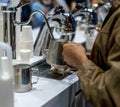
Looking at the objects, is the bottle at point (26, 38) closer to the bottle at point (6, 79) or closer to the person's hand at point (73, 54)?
the person's hand at point (73, 54)

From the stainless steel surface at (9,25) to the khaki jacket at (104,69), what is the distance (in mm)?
431

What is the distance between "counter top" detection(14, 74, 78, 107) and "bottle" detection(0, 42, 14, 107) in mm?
62

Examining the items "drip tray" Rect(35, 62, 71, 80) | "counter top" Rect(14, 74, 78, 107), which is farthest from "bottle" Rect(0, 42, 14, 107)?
"drip tray" Rect(35, 62, 71, 80)

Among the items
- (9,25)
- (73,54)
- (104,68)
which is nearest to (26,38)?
(9,25)

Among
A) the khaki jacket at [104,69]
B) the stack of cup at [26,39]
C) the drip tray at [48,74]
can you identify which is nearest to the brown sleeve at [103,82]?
the khaki jacket at [104,69]

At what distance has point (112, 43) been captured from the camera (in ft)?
2.85

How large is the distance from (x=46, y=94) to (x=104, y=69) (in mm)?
220

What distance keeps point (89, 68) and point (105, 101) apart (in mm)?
123

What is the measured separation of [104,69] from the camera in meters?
0.95

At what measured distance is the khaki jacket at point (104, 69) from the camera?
81cm

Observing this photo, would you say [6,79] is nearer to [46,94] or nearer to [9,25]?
[46,94]

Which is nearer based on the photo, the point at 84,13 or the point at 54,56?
the point at 54,56

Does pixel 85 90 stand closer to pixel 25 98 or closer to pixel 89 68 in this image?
pixel 89 68

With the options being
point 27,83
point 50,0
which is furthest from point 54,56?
point 50,0
